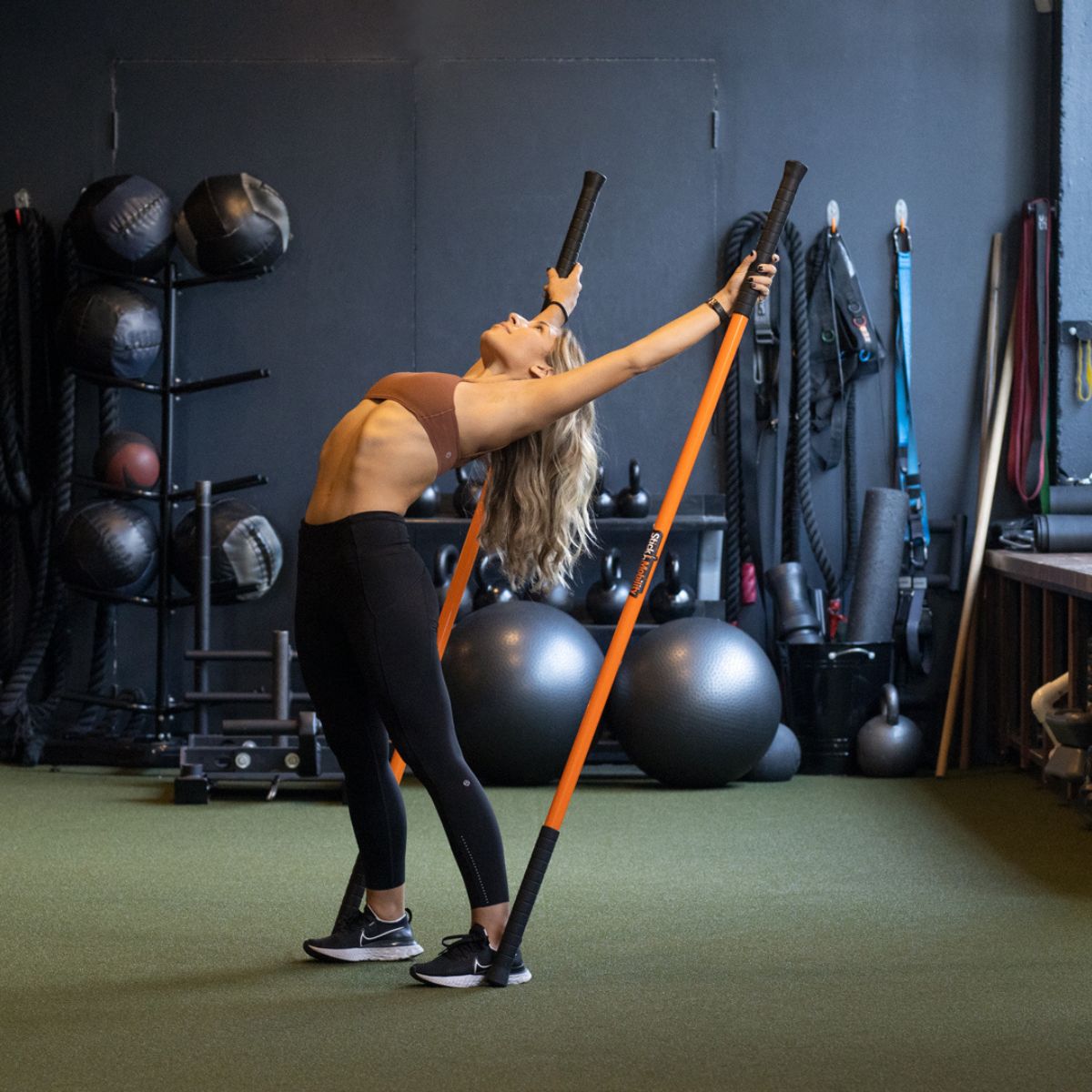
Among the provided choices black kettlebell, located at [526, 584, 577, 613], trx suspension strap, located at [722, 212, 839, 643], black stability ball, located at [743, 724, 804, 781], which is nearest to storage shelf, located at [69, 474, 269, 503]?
black kettlebell, located at [526, 584, 577, 613]

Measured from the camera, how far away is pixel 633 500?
6.13m

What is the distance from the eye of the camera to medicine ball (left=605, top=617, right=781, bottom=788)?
17.7 ft

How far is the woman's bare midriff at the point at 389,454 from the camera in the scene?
9.82 ft

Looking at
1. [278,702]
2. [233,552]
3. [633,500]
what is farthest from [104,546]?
[633,500]

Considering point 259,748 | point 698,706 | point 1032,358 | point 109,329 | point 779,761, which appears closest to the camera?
point 698,706

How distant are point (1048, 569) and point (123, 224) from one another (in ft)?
12.8

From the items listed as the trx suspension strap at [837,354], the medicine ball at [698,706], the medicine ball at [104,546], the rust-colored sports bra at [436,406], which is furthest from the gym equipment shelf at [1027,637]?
the medicine ball at [104,546]

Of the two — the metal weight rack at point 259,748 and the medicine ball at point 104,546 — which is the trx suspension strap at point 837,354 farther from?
the medicine ball at point 104,546

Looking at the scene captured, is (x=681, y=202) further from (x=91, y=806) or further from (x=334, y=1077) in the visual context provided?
(x=334, y=1077)

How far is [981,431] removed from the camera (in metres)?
6.42

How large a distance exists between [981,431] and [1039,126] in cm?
135

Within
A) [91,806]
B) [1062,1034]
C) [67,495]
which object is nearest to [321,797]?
[91,806]

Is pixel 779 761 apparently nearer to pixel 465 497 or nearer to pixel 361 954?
pixel 465 497

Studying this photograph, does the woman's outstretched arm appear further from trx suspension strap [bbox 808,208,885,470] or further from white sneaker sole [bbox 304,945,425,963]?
trx suspension strap [bbox 808,208,885,470]
